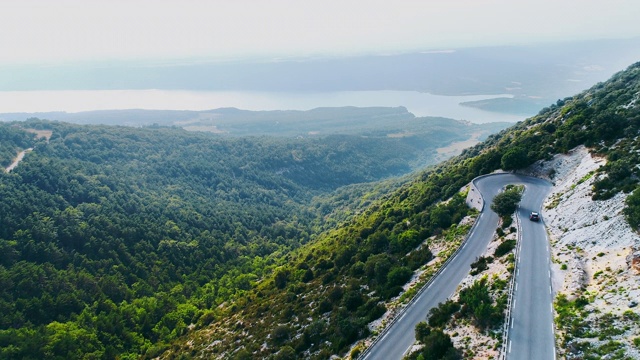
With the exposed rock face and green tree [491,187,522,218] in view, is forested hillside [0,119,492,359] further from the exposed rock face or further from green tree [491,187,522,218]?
the exposed rock face

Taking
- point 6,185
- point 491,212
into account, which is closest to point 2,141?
point 6,185

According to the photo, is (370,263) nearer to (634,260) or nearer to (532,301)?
(532,301)

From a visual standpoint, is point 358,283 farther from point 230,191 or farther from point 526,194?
point 230,191

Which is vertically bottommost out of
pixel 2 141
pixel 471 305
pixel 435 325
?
pixel 435 325

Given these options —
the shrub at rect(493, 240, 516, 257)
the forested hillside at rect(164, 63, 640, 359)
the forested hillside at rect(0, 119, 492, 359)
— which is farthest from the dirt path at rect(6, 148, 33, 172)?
the shrub at rect(493, 240, 516, 257)

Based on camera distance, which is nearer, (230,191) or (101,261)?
(101,261)

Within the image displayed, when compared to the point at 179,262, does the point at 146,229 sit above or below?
above

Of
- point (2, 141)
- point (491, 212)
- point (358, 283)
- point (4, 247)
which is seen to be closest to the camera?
point (358, 283)

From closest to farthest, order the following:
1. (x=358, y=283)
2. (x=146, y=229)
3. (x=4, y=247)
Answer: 1. (x=358, y=283)
2. (x=4, y=247)
3. (x=146, y=229)
